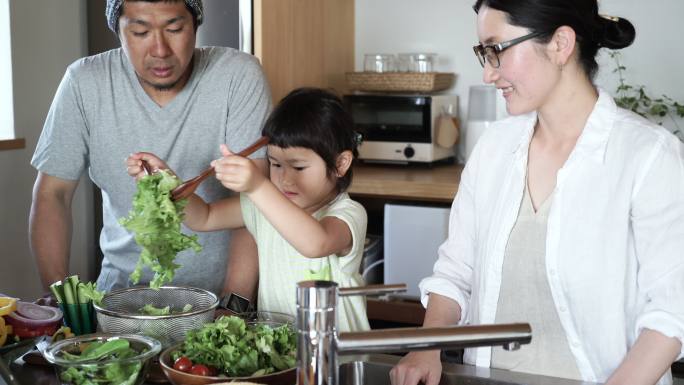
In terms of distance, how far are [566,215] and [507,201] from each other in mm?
141

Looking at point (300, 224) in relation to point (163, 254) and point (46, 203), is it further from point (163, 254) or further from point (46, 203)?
point (46, 203)

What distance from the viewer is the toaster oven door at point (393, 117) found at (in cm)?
372

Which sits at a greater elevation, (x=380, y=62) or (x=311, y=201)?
(x=380, y=62)

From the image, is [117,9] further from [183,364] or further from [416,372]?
[416,372]

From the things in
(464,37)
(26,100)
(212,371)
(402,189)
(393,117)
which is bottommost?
(402,189)

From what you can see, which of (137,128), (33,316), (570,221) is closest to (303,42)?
(137,128)

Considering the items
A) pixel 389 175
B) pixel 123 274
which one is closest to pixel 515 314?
pixel 123 274

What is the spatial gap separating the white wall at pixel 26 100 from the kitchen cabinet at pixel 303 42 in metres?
0.86

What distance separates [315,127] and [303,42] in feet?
6.50

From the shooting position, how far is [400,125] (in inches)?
148

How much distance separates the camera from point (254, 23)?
345 cm

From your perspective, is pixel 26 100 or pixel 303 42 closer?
pixel 26 100

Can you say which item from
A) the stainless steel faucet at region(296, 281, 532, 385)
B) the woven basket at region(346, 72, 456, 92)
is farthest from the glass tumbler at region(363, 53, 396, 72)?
the stainless steel faucet at region(296, 281, 532, 385)

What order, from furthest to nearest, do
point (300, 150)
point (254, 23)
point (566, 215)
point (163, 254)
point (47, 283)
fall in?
point (254, 23) → point (47, 283) → point (300, 150) → point (566, 215) → point (163, 254)
